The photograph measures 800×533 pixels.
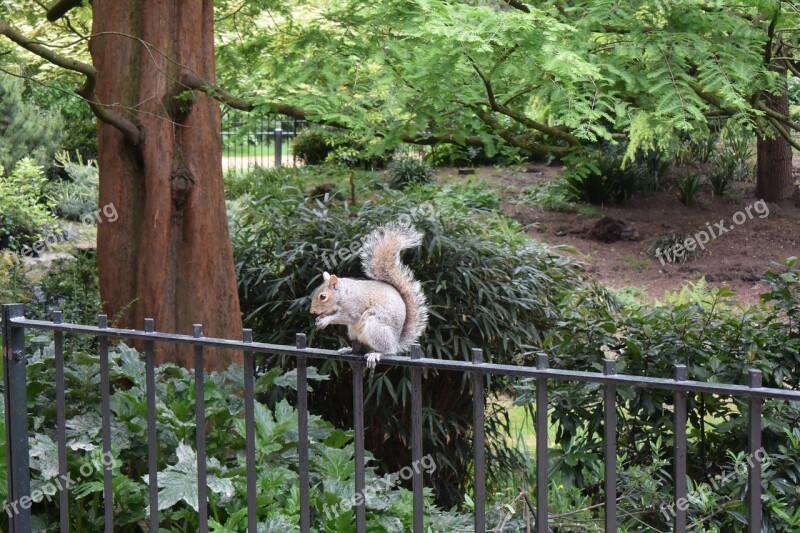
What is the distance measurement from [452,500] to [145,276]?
7.95 feet

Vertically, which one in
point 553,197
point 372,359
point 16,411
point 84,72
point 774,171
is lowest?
point 16,411

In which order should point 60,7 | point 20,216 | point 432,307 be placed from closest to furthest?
point 432,307 < point 60,7 < point 20,216

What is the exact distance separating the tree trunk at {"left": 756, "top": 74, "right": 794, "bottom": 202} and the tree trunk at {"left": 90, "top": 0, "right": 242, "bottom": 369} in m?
9.39

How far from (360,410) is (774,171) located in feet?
38.2

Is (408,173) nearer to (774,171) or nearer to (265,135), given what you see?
(774,171)

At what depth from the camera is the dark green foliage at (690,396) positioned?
14.9ft

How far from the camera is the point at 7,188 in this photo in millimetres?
12547

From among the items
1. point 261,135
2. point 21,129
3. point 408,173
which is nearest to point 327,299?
point 408,173

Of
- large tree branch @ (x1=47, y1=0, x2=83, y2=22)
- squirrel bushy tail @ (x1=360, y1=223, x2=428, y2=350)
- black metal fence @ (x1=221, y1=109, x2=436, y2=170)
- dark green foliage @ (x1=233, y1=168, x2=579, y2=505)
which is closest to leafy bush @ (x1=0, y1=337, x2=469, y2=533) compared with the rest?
squirrel bushy tail @ (x1=360, y1=223, x2=428, y2=350)

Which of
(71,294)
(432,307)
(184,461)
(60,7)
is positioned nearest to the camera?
(184,461)

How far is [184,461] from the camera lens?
380 centimetres

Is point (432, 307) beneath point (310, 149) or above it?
beneath

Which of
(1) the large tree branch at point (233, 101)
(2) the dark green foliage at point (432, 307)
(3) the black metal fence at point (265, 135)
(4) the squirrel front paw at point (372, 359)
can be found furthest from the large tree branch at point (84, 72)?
(4) the squirrel front paw at point (372, 359)

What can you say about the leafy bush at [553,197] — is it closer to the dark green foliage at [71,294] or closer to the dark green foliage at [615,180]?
the dark green foliage at [615,180]
